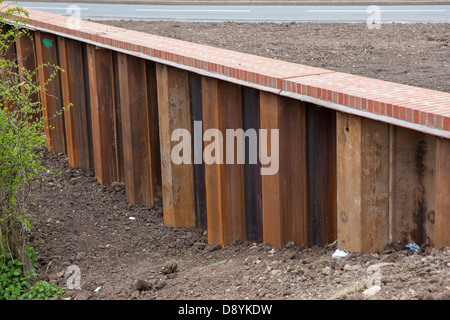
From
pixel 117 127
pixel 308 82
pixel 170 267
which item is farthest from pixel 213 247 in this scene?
pixel 117 127

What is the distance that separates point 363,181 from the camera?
205 inches

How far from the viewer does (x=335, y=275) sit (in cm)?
498

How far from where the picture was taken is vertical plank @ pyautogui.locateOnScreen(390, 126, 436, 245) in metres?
5.07

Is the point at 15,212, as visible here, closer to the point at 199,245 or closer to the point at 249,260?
the point at 199,245

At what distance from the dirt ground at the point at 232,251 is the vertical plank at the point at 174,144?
0.19 metres

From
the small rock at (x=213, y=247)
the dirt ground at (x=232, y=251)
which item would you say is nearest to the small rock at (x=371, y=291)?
the dirt ground at (x=232, y=251)

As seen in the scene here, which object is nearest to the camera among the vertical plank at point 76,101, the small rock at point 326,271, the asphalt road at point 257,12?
the small rock at point 326,271

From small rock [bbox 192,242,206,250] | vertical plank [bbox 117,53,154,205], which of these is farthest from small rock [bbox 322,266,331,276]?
vertical plank [bbox 117,53,154,205]

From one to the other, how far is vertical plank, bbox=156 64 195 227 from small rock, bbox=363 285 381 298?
131 inches

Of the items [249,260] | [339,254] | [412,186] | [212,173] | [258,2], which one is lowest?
[249,260]

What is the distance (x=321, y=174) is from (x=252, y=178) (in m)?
0.81

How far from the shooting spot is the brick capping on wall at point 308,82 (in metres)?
4.67

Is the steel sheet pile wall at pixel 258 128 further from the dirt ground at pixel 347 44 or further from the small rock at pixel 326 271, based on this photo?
the dirt ground at pixel 347 44

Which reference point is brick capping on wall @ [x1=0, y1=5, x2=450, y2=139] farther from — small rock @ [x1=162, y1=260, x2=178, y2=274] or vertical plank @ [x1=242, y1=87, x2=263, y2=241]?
small rock @ [x1=162, y1=260, x2=178, y2=274]
